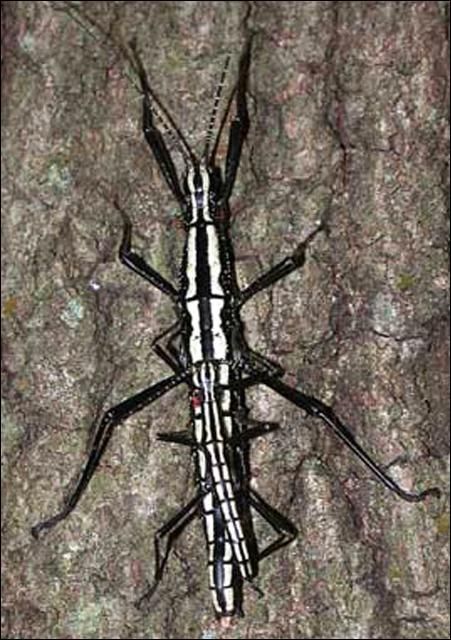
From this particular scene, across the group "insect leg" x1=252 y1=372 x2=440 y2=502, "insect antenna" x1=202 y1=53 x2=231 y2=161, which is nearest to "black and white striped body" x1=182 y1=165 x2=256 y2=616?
"insect antenna" x1=202 y1=53 x2=231 y2=161

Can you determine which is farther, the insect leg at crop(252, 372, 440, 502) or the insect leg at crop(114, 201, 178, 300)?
the insect leg at crop(114, 201, 178, 300)

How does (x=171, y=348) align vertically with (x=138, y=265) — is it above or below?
below

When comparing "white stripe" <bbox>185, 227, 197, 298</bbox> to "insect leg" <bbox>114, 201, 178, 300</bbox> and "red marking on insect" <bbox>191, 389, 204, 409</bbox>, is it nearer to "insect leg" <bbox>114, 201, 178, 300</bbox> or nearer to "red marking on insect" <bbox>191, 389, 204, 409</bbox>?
"insect leg" <bbox>114, 201, 178, 300</bbox>

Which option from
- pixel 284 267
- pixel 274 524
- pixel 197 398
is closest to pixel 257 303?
pixel 284 267

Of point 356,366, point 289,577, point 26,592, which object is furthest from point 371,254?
point 26,592

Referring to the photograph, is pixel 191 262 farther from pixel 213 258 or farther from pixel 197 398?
pixel 197 398

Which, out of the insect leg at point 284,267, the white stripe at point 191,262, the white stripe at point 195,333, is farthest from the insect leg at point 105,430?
the insect leg at point 284,267

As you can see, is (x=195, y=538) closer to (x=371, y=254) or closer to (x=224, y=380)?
(x=224, y=380)
